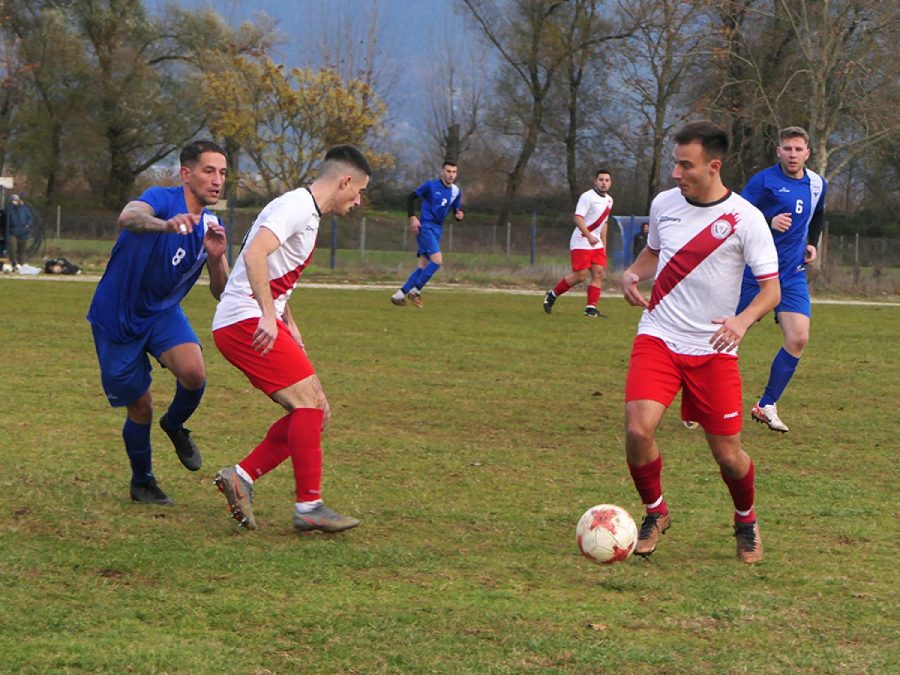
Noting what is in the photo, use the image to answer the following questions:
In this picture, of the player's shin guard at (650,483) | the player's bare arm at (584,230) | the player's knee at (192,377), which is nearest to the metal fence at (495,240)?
the player's bare arm at (584,230)

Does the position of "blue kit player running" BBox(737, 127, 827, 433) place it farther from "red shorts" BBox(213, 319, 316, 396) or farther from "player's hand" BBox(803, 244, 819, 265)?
"red shorts" BBox(213, 319, 316, 396)

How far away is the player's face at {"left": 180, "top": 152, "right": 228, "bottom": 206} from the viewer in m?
6.21

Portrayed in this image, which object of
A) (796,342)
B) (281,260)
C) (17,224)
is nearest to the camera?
(281,260)

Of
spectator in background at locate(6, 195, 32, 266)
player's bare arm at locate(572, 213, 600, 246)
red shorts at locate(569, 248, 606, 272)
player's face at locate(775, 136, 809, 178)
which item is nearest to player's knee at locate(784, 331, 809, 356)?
player's face at locate(775, 136, 809, 178)

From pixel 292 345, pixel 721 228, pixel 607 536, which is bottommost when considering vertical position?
pixel 607 536

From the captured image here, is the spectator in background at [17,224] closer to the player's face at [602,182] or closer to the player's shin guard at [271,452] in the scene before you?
the player's face at [602,182]

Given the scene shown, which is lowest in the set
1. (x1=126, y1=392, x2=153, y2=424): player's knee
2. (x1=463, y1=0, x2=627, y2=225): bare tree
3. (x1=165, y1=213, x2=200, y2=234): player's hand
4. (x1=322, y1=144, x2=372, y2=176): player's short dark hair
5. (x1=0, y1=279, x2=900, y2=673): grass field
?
(x1=0, y1=279, x2=900, y2=673): grass field

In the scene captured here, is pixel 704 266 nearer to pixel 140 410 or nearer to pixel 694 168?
pixel 694 168

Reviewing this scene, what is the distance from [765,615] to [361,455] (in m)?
3.59

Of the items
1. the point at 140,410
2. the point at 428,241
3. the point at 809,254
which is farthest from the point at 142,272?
the point at 428,241

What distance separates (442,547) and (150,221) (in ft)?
6.75

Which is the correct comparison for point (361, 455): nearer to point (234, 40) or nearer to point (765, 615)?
point (765, 615)

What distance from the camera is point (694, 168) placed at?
219 inches

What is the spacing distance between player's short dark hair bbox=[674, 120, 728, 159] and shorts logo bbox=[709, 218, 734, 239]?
0.29 meters
